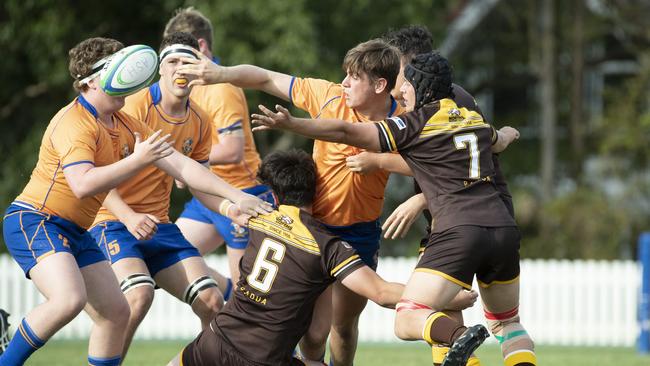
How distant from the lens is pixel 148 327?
15.7 metres

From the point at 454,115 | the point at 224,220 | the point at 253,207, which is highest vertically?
the point at 454,115

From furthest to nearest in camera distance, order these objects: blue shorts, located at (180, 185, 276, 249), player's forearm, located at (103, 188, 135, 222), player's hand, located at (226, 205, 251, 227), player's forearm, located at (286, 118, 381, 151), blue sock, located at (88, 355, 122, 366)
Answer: blue shorts, located at (180, 185, 276, 249) < player's forearm, located at (103, 188, 135, 222) < blue sock, located at (88, 355, 122, 366) < player's hand, located at (226, 205, 251, 227) < player's forearm, located at (286, 118, 381, 151)

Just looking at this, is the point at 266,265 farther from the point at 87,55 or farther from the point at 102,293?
the point at 87,55

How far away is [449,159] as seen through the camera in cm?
588

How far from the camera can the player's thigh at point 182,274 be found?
6926 mm

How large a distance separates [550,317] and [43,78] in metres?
10.6

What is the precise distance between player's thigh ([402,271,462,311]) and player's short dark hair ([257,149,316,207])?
914 mm

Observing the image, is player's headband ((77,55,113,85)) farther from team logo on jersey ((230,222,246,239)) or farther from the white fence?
the white fence

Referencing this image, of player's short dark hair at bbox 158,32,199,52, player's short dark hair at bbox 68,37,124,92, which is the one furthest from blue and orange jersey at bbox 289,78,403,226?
player's short dark hair at bbox 68,37,124,92

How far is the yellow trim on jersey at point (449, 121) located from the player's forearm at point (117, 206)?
1986 mm

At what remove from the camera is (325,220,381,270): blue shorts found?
6809 millimetres

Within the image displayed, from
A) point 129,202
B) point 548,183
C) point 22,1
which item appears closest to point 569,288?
point 548,183

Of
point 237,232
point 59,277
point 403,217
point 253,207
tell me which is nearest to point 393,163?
point 403,217

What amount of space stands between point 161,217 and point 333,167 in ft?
4.46
